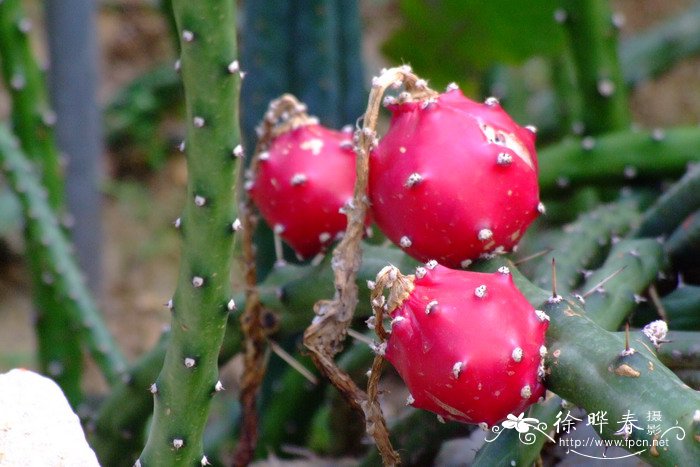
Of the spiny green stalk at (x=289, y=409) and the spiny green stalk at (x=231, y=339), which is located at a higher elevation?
the spiny green stalk at (x=231, y=339)

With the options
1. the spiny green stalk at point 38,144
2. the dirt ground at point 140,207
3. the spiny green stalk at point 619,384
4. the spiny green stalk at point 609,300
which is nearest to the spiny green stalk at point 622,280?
the spiny green stalk at point 609,300

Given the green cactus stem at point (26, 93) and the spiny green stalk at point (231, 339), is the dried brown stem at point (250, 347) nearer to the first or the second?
the spiny green stalk at point (231, 339)

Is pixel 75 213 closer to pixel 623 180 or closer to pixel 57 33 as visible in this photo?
pixel 57 33

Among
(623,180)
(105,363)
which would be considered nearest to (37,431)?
(105,363)

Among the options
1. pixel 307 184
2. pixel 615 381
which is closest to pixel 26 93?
pixel 307 184

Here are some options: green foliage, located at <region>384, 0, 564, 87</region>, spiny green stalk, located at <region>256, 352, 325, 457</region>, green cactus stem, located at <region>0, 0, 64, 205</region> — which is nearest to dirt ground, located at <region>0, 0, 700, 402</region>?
green cactus stem, located at <region>0, 0, 64, 205</region>

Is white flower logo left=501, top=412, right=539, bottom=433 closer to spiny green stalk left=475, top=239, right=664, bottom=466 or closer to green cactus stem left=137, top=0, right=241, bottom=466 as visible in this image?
spiny green stalk left=475, top=239, right=664, bottom=466
